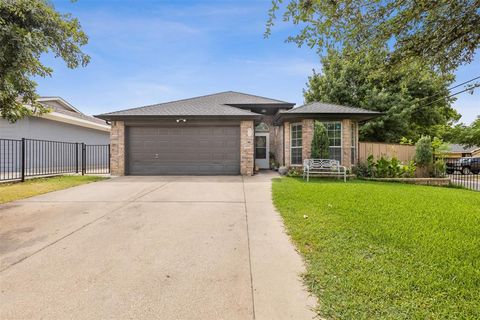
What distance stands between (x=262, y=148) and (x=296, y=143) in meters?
3.47

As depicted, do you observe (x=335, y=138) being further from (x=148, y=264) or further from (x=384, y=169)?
(x=148, y=264)

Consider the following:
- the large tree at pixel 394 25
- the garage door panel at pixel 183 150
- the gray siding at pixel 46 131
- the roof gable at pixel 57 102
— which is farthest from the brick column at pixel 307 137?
Answer: the roof gable at pixel 57 102

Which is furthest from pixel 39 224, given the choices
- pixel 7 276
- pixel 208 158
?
pixel 208 158

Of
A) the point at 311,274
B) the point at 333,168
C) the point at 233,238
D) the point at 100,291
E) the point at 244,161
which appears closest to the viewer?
the point at 100,291

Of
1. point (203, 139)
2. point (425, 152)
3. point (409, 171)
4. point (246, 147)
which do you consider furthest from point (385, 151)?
point (203, 139)

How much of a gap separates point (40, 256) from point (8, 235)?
1329 mm

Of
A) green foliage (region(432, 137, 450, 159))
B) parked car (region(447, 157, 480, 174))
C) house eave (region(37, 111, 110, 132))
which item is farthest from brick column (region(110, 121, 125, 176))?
parked car (region(447, 157, 480, 174))

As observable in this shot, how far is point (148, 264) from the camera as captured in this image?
291 centimetres

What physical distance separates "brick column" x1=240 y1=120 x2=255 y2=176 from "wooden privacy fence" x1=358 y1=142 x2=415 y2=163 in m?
5.66

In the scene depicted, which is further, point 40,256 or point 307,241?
point 307,241

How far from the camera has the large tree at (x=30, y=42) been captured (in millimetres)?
4668

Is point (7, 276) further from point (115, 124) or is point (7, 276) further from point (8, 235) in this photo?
point (115, 124)

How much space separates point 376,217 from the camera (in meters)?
4.58

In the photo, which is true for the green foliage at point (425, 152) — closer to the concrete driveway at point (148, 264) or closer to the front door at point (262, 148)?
the front door at point (262, 148)
